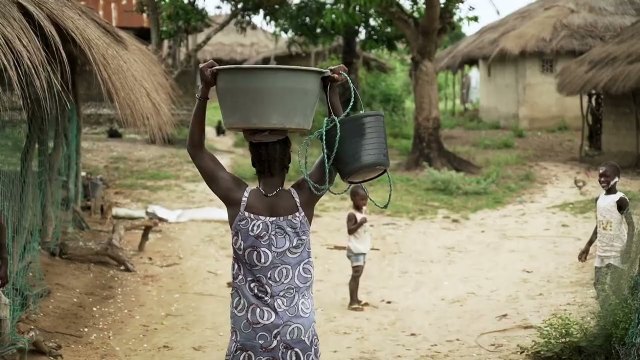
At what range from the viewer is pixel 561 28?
19.8m

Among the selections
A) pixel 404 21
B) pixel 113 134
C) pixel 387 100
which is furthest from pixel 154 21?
pixel 387 100

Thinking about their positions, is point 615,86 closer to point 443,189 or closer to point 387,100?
point 443,189

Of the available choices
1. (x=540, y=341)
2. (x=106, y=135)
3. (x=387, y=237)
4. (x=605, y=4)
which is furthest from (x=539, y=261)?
(x=605, y=4)

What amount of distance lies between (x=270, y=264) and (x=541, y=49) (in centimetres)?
1807

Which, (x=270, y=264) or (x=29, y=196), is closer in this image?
(x=270, y=264)

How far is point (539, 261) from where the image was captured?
26.2 feet

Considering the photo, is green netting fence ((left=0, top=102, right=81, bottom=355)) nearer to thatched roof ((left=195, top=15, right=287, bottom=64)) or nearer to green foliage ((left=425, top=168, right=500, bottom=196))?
green foliage ((left=425, top=168, right=500, bottom=196))

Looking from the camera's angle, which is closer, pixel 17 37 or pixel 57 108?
pixel 17 37

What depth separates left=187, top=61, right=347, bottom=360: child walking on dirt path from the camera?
2.63 meters

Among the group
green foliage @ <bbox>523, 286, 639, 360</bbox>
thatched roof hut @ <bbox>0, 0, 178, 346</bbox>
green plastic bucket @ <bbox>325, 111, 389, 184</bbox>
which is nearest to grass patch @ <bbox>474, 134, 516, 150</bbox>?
thatched roof hut @ <bbox>0, 0, 178, 346</bbox>

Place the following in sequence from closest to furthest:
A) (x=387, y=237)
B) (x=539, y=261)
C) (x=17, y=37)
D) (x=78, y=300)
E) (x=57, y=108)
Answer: (x=17, y=37) → (x=78, y=300) → (x=57, y=108) → (x=539, y=261) → (x=387, y=237)

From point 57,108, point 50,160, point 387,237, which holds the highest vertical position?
point 57,108

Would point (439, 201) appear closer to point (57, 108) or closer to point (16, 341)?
point (57, 108)

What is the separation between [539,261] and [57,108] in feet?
14.9
